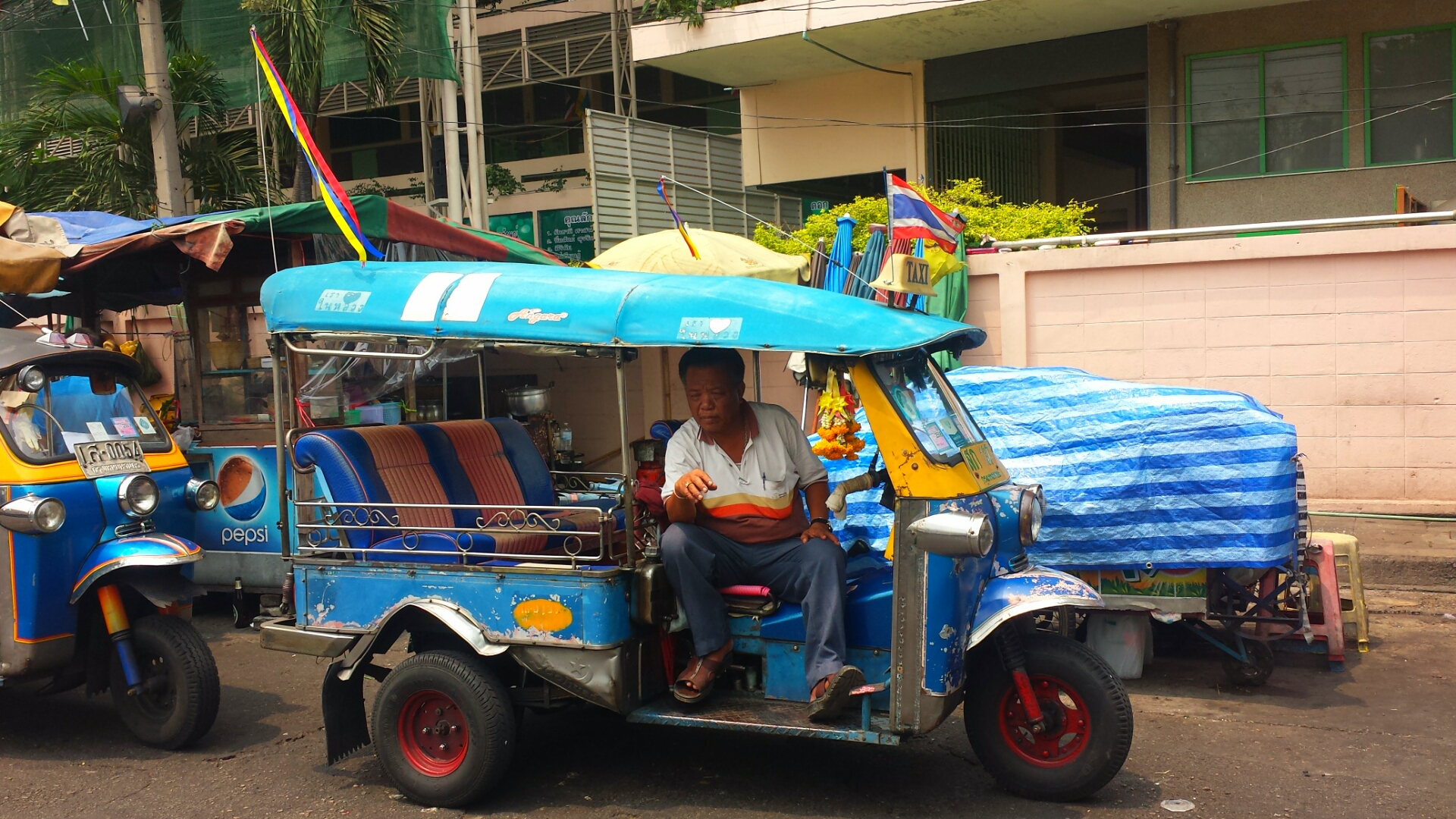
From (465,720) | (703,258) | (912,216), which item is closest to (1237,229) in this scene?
(703,258)

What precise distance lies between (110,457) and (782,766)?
11.2 feet

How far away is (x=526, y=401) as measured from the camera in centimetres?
1185

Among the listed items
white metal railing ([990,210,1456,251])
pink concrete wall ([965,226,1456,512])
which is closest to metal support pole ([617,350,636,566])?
white metal railing ([990,210,1456,251])

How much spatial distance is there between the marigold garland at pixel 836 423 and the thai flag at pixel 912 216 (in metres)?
0.60

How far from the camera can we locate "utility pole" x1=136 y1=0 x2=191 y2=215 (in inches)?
429

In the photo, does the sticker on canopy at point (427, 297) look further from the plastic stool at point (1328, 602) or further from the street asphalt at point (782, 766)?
the plastic stool at point (1328, 602)

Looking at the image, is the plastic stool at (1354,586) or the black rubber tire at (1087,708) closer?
the black rubber tire at (1087,708)

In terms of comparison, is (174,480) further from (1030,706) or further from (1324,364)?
(1324,364)

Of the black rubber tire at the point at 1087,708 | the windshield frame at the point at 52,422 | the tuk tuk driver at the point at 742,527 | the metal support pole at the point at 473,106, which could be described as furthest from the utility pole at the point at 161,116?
the black rubber tire at the point at 1087,708

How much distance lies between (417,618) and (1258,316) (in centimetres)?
771

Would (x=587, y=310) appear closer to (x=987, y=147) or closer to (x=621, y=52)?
(x=987, y=147)

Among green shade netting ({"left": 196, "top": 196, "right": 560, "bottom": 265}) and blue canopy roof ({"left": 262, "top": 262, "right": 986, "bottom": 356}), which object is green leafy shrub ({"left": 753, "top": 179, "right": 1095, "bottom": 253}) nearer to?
green shade netting ({"left": 196, "top": 196, "right": 560, "bottom": 265})

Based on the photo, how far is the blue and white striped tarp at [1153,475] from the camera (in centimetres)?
561

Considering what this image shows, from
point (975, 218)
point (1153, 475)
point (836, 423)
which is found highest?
point (975, 218)
